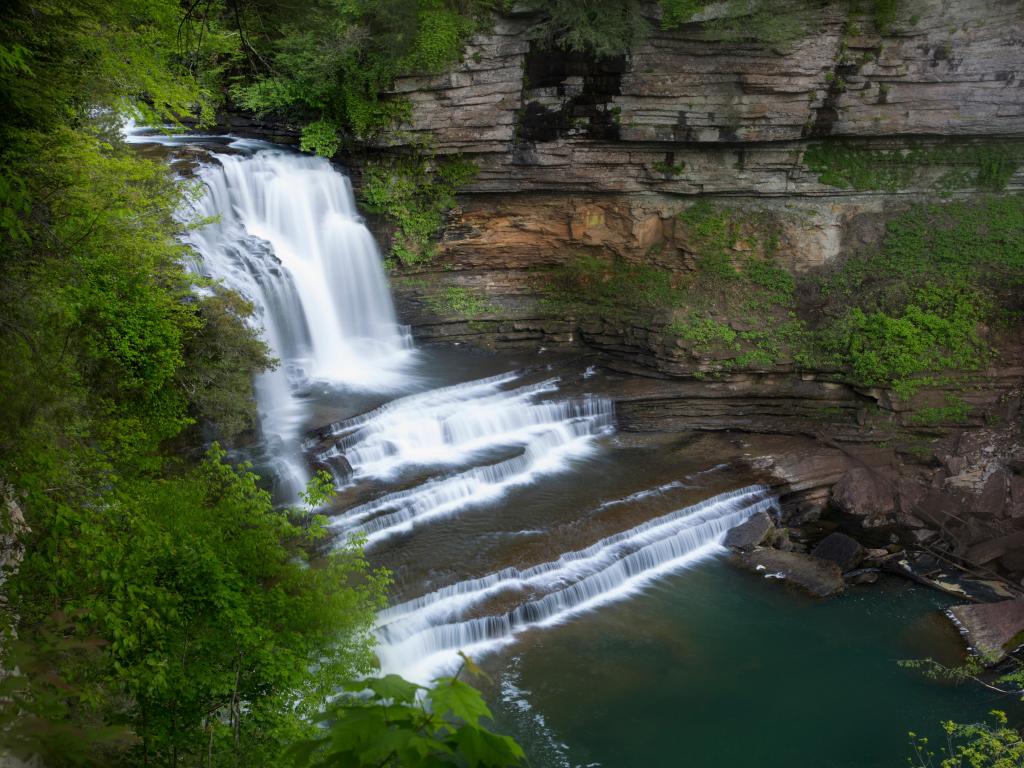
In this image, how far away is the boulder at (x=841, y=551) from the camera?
46.1ft

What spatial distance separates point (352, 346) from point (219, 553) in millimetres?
11750

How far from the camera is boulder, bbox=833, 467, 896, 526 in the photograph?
608 inches

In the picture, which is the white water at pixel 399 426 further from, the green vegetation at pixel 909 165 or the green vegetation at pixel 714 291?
the green vegetation at pixel 909 165

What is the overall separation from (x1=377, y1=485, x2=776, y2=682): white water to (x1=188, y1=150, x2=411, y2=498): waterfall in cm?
459

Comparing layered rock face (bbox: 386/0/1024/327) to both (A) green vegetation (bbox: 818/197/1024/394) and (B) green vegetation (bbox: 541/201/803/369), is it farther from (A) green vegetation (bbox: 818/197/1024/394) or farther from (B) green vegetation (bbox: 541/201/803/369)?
(A) green vegetation (bbox: 818/197/1024/394)

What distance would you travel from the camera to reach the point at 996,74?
53.6 feet

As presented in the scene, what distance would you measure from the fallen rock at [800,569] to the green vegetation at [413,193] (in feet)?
34.3

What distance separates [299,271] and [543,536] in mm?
8188

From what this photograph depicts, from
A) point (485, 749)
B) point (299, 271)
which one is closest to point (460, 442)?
point (299, 271)

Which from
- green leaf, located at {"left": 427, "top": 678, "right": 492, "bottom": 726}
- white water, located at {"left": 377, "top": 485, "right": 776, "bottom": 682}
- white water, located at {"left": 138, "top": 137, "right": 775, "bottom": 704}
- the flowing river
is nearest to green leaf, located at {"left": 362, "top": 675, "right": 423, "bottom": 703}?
green leaf, located at {"left": 427, "top": 678, "right": 492, "bottom": 726}

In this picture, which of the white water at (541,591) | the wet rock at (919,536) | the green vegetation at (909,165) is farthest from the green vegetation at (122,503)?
the green vegetation at (909,165)

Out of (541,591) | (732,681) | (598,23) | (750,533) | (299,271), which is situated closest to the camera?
(732,681)

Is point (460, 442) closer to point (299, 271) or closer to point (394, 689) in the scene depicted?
point (299, 271)

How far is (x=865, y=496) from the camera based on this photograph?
51.1 feet
